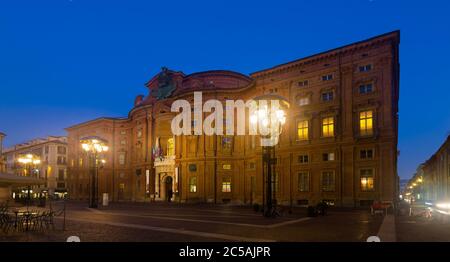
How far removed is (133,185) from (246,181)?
84.3 feet

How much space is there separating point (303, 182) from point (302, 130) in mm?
6254

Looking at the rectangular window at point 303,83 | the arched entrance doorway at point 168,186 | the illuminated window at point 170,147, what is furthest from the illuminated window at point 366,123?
the arched entrance doorway at point 168,186

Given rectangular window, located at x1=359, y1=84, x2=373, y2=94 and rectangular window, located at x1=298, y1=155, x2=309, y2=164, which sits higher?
rectangular window, located at x1=359, y1=84, x2=373, y2=94

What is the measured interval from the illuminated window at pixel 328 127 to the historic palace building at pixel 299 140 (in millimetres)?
69

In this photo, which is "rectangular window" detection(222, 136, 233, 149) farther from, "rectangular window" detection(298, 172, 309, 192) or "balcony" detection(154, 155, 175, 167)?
"rectangular window" detection(298, 172, 309, 192)

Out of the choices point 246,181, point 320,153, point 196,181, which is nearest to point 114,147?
point 196,181

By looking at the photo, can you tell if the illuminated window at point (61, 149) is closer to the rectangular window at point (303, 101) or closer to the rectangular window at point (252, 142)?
the rectangular window at point (252, 142)

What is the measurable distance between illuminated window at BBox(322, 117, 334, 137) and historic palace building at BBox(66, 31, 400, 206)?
0.22 feet

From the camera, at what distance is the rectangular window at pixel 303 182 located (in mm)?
44750

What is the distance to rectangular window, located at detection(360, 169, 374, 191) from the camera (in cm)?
3944

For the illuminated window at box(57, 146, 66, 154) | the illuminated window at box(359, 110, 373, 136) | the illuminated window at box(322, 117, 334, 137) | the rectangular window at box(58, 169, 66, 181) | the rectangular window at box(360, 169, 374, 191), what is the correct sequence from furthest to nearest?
the illuminated window at box(57, 146, 66, 154), the rectangular window at box(58, 169, 66, 181), the illuminated window at box(322, 117, 334, 137), the illuminated window at box(359, 110, 373, 136), the rectangular window at box(360, 169, 374, 191)

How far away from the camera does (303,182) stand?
148ft

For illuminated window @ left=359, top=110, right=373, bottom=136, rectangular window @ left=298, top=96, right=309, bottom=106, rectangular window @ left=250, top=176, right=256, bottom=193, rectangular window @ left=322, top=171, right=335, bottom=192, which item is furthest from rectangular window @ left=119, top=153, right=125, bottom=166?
illuminated window @ left=359, top=110, right=373, bottom=136

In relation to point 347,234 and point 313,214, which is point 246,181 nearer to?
point 313,214
